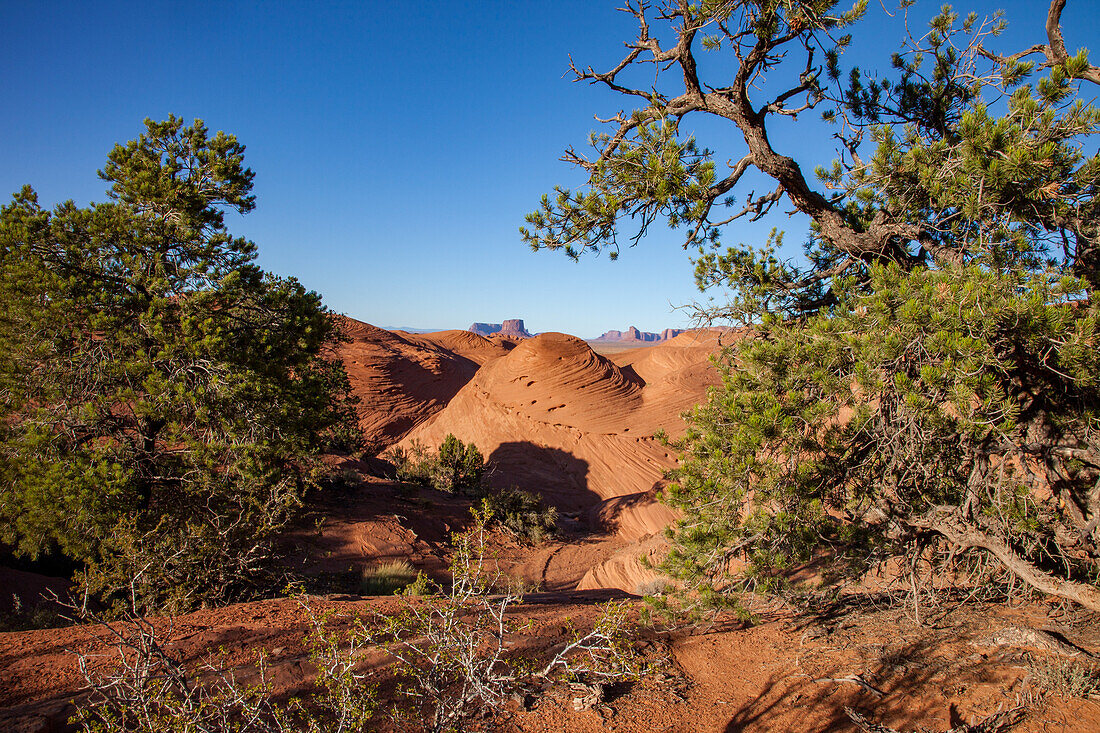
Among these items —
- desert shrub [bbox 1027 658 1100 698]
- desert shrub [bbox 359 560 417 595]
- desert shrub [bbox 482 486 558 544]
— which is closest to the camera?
desert shrub [bbox 1027 658 1100 698]

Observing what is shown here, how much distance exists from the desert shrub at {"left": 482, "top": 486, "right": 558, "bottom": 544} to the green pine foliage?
6.93 metres

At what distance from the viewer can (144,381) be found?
279 inches

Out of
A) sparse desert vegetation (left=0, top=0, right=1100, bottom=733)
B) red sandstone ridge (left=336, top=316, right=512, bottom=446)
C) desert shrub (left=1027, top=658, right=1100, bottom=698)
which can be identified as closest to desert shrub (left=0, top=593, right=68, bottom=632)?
sparse desert vegetation (left=0, top=0, right=1100, bottom=733)

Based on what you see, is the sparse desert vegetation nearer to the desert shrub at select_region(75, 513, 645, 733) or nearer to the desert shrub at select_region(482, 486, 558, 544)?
the desert shrub at select_region(75, 513, 645, 733)

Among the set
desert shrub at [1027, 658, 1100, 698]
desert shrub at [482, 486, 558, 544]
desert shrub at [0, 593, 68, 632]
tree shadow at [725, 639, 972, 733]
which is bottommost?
desert shrub at [482, 486, 558, 544]

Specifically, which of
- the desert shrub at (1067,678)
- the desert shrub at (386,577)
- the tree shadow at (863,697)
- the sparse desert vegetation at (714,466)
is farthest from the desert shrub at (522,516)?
the desert shrub at (1067,678)

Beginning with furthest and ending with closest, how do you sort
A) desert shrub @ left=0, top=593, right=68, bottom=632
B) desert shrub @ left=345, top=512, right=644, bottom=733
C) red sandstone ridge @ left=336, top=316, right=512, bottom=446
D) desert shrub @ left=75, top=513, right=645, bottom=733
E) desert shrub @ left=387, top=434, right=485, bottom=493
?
1. red sandstone ridge @ left=336, top=316, right=512, bottom=446
2. desert shrub @ left=387, top=434, right=485, bottom=493
3. desert shrub @ left=0, top=593, right=68, bottom=632
4. desert shrub @ left=345, top=512, right=644, bottom=733
5. desert shrub @ left=75, top=513, right=645, bottom=733

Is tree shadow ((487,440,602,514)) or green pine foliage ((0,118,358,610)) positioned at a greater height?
green pine foliage ((0,118,358,610))

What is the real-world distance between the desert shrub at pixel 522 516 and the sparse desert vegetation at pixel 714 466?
5.62m

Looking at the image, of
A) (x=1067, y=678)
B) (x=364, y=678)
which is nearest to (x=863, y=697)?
(x=1067, y=678)

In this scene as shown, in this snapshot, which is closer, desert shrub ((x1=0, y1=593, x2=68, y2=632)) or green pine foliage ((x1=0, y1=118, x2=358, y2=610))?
desert shrub ((x1=0, y1=593, x2=68, y2=632))

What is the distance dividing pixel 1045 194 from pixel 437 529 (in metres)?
12.1

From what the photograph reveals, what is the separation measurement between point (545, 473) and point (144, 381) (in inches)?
523

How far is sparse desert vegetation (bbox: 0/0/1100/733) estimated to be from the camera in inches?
132
